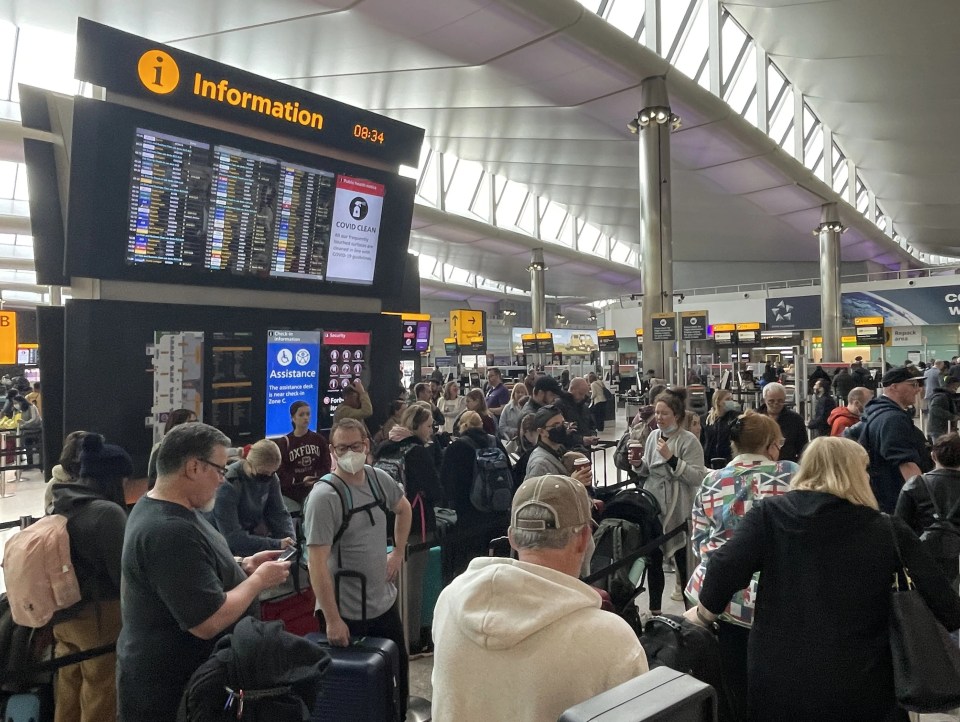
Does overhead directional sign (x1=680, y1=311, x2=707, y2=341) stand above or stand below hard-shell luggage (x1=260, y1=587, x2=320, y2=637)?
above

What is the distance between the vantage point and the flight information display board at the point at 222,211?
4.83m

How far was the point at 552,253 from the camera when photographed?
106 feet

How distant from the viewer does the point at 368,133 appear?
6.62 m

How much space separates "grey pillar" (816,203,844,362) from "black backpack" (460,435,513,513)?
75.7 feet

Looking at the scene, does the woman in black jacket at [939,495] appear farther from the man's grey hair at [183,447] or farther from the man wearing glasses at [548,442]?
the man's grey hair at [183,447]

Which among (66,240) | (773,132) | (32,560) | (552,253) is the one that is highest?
(773,132)

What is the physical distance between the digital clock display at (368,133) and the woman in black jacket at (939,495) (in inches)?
209

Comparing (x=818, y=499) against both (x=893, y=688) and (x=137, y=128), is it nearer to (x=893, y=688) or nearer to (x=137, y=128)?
(x=893, y=688)

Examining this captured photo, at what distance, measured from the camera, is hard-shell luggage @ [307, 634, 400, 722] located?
2.87m

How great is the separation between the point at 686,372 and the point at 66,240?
12.7 metres

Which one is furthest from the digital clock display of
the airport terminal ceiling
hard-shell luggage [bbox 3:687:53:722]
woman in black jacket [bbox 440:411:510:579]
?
hard-shell luggage [bbox 3:687:53:722]

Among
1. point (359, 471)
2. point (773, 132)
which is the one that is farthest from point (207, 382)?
point (773, 132)

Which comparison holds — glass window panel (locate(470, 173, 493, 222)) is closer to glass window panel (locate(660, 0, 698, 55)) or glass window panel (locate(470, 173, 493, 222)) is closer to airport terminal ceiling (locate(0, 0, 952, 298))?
airport terminal ceiling (locate(0, 0, 952, 298))

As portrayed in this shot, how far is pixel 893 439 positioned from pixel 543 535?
12.4ft
